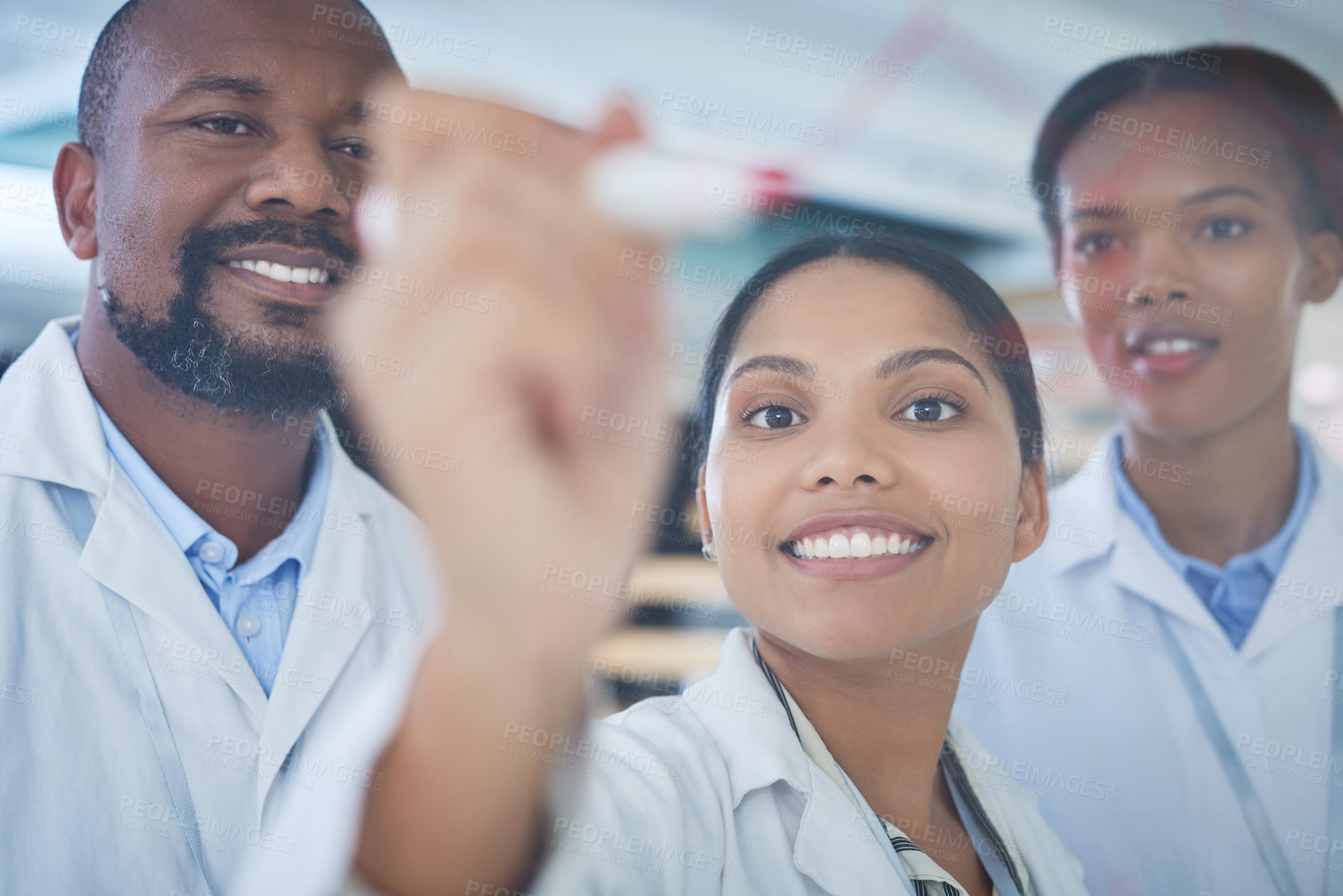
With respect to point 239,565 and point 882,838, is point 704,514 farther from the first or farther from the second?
point 239,565

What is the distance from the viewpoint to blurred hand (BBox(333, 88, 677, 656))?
582mm

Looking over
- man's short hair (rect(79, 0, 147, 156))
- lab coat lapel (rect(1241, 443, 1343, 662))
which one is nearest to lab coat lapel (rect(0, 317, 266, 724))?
man's short hair (rect(79, 0, 147, 156))

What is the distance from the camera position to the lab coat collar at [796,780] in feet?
2.80

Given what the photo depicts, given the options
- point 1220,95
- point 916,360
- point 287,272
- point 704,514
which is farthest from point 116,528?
point 1220,95

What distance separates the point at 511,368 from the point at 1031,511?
0.67 metres

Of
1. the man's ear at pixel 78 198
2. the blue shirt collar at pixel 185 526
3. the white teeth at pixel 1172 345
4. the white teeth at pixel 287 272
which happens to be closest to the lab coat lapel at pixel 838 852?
the blue shirt collar at pixel 185 526

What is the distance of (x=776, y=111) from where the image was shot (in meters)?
1.22

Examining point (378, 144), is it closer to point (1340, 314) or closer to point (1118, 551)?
point (1118, 551)

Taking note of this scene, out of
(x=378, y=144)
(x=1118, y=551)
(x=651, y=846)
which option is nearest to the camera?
(x=651, y=846)

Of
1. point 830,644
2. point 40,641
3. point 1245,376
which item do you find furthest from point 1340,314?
point 40,641

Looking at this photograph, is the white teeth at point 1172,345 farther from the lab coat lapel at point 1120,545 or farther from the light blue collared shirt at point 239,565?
the light blue collared shirt at point 239,565

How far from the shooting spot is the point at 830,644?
88cm

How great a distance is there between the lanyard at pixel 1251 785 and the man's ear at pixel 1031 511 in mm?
440

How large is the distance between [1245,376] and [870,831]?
0.94 meters
